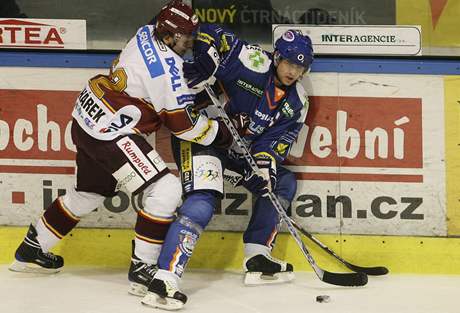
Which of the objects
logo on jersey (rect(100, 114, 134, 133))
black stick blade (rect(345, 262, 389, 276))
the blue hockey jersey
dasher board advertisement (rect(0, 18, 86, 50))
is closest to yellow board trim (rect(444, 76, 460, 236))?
black stick blade (rect(345, 262, 389, 276))

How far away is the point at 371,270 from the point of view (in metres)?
4.45

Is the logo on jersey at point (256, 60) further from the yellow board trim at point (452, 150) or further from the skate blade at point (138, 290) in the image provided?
the skate blade at point (138, 290)

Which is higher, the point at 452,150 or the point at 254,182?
the point at 452,150

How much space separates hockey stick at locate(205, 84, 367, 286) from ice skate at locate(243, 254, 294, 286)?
140 millimetres

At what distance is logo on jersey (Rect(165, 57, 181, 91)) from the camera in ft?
13.2

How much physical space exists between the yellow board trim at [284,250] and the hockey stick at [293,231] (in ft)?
0.87

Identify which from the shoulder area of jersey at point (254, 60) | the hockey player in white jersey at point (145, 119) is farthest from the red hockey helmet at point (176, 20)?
the shoulder area of jersey at point (254, 60)

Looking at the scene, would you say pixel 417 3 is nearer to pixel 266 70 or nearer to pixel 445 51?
pixel 445 51

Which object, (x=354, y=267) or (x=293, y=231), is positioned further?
(x=354, y=267)

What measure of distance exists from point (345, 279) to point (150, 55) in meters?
1.20

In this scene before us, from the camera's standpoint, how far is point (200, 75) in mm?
4145

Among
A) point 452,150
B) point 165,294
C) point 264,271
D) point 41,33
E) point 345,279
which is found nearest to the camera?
point 165,294

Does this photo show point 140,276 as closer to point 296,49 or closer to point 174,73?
point 174,73

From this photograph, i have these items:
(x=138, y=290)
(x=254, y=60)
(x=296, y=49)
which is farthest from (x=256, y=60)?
(x=138, y=290)
